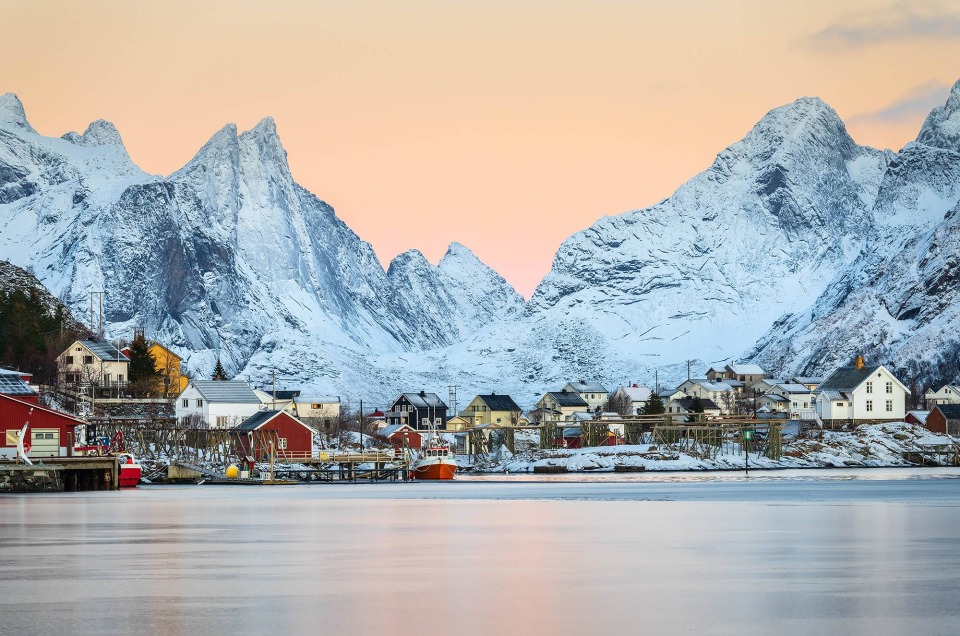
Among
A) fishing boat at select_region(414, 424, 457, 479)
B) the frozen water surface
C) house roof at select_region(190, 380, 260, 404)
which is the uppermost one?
house roof at select_region(190, 380, 260, 404)

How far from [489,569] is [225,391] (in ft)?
422

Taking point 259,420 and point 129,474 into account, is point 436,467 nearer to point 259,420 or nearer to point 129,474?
point 259,420

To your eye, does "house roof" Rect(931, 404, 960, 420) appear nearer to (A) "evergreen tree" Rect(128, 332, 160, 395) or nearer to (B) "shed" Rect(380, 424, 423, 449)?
(B) "shed" Rect(380, 424, 423, 449)

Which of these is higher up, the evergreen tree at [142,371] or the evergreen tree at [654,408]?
the evergreen tree at [142,371]

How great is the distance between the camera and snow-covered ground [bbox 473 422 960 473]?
13625cm

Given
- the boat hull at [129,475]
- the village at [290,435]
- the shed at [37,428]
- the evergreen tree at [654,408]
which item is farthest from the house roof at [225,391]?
the shed at [37,428]

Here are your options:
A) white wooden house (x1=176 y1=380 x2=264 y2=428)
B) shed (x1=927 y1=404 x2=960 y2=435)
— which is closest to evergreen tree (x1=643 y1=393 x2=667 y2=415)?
shed (x1=927 y1=404 x2=960 y2=435)

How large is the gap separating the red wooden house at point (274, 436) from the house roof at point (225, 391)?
24982 millimetres

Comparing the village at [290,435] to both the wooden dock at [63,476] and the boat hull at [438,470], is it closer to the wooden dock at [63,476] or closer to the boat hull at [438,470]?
the wooden dock at [63,476]

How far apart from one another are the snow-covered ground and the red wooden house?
777 inches

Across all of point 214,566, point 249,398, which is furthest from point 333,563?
point 249,398

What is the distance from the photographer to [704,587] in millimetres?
29906

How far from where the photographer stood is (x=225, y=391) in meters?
160

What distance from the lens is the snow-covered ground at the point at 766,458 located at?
136m
